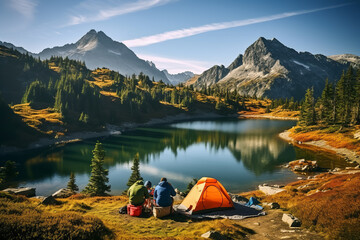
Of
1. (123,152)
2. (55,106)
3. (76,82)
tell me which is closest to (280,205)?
(123,152)

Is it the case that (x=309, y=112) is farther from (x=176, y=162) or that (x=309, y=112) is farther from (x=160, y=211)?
(x=160, y=211)

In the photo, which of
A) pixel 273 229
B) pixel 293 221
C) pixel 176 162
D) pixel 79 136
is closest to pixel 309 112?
pixel 176 162

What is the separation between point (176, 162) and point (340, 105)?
212 ft

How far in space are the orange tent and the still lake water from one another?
70.0 feet

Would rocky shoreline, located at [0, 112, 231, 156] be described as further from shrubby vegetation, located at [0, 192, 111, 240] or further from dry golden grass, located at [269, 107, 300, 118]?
dry golden grass, located at [269, 107, 300, 118]

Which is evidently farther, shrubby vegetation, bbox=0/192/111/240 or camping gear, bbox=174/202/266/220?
camping gear, bbox=174/202/266/220

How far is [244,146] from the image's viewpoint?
8025cm

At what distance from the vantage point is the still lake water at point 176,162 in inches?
1747

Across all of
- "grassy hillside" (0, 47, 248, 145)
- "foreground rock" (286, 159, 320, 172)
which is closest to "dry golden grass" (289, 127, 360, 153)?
"foreground rock" (286, 159, 320, 172)

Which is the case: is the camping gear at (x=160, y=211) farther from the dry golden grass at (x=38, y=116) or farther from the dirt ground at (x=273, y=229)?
the dry golden grass at (x=38, y=116)

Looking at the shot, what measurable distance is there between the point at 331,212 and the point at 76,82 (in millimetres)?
156727

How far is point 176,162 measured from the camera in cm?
6006

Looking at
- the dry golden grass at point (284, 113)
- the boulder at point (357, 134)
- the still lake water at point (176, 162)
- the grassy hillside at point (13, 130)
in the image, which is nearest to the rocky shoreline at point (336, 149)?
the still lake water at point (176, 162)

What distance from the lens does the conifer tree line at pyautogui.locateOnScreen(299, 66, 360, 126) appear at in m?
73.0
